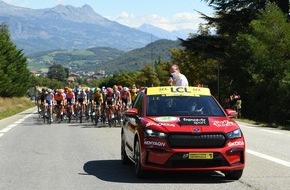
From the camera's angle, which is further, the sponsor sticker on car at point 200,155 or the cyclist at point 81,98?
the cyclist at point 81,98

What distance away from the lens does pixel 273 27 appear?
39000mm

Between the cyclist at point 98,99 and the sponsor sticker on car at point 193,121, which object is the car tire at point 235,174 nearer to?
the sponsor sticker on car at point 193,121

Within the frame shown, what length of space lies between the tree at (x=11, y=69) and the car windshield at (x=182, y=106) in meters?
49.7

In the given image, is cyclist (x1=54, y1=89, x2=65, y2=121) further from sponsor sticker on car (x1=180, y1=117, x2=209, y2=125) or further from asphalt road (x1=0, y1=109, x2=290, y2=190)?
sponsor sticker on car (x1=180, y1=117, x2=209, y2=125)

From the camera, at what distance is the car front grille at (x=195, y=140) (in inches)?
326

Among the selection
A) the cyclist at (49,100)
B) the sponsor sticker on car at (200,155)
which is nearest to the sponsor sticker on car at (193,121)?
the sponsor sticker on car at (200,155)

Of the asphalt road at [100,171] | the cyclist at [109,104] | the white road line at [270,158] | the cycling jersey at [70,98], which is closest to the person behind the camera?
the asphalt road at [100,171]

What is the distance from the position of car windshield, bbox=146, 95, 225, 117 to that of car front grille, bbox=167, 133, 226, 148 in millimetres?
1023

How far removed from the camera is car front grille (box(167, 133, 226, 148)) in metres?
8.28

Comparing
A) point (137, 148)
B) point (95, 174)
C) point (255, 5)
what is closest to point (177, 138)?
point (137, 148)

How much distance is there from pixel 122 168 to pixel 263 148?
4906 millimetres

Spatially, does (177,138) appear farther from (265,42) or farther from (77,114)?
(265,42)

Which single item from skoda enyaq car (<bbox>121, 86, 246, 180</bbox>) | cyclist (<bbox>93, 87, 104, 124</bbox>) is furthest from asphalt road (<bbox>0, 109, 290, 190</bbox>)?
cyclist (<bbox>93, 87, 104, 124</bbox>)

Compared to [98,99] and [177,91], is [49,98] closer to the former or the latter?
[98,99]
